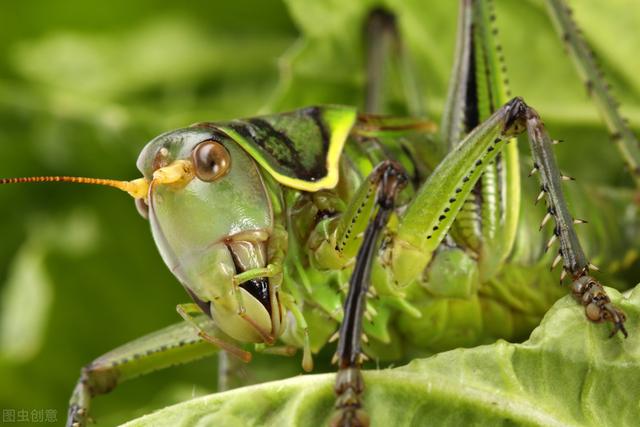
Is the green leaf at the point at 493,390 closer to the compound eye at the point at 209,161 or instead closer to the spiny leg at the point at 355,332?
the spiny leg at the point at 355,332

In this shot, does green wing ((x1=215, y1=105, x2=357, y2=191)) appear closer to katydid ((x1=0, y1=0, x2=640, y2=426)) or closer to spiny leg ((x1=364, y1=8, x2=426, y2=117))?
→ katydid ((x1=0, y1=0, x2=640, y2=426))

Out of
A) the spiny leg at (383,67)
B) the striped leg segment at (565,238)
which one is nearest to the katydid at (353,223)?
the striped leg segment at (565,238)

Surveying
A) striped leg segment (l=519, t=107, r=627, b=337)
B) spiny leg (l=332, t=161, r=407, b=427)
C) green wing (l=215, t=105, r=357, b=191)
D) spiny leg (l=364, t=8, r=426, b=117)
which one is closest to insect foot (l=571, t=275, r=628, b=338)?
striped leg segment (l=519, t=107, r=627, b=337)

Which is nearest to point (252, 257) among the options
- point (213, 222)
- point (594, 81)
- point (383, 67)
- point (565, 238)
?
point (213, 222)

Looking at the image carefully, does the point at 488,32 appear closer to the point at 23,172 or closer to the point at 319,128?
the point at 319,128

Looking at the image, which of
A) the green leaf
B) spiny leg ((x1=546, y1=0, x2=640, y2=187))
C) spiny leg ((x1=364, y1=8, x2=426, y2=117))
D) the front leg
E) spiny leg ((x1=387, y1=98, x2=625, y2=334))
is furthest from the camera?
spiny leg ((x1=364, y1=8, x2=426, y2=117))

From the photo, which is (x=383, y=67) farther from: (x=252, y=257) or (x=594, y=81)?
(x=252, y=257)
